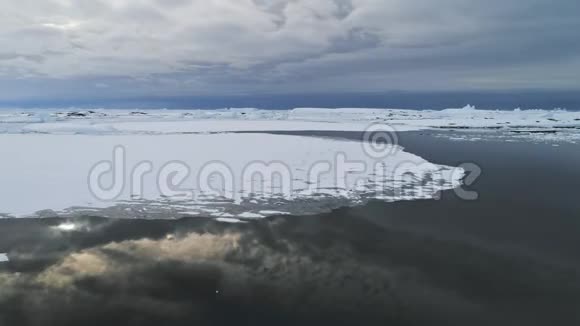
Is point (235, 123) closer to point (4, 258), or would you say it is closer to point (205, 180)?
point (205, 180)

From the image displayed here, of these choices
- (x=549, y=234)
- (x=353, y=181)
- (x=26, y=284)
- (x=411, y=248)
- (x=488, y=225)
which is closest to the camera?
(x=26, y=284)

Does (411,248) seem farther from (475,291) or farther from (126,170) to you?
(126,170)

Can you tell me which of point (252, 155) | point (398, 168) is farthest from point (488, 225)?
point (252, 155)

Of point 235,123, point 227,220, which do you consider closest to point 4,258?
point 227,220

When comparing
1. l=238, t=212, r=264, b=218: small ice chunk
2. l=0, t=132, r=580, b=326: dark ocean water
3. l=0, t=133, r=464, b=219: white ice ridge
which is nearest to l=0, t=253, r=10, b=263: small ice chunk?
l=0, t=132, r=580, b=326: dark ocean water

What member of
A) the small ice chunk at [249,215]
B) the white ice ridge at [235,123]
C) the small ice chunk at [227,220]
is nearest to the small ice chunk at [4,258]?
the small ice chunk at [227,220]

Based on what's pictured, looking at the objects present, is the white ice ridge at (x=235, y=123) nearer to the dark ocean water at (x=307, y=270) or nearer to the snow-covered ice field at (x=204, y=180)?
the snow-covered ice field at (x=204, y=180)

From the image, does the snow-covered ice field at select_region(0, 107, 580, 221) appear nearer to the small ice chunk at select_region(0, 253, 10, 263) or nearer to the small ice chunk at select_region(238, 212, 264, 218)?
the small ice chunk at select_region(238, 212, 264, 218)
